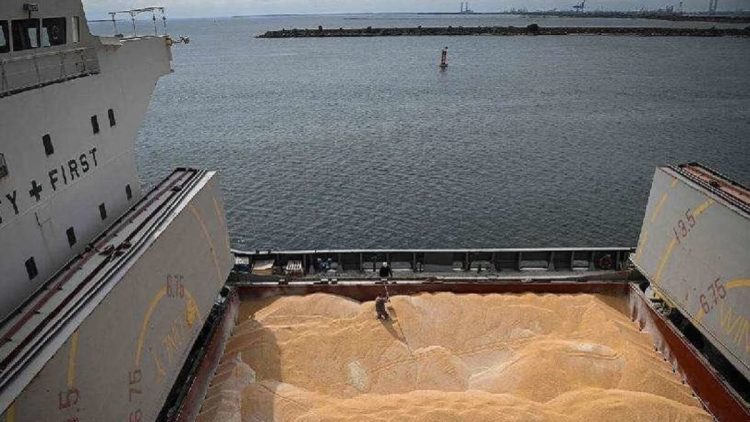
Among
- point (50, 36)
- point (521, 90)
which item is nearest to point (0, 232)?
point (50, 36)

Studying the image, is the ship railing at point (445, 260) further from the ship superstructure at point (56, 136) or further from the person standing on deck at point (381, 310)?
the ship superstructure at point (56, 136)

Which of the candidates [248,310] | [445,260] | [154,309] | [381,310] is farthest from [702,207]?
[154,309]

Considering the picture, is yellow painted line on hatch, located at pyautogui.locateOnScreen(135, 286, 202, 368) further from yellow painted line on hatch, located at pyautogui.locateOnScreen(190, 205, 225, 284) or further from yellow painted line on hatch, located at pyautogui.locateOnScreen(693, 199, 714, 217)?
yellow painted line on hatch, located at pyautogui.locateOnScreen(693, 199, 714, 217)

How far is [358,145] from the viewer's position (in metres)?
51.3

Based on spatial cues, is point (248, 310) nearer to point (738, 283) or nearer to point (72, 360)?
point (72, 360)

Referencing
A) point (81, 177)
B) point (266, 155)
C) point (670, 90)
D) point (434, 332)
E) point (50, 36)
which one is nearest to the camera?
→ point (50, 36)

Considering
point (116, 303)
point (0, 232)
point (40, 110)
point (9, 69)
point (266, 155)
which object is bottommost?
point (266, 155)

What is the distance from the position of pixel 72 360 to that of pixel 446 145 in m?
45.6

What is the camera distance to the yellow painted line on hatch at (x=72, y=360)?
26.3 ft

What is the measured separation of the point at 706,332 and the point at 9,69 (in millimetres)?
16321

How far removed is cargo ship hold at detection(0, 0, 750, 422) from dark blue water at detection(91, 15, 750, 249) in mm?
16417

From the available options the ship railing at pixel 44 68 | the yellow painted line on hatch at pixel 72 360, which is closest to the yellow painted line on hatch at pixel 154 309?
Answer: the yellow painted line on hatch at pixel 72 360

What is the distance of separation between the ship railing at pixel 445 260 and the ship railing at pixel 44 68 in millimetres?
10118

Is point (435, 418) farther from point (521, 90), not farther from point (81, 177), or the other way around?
point (521, 90)
